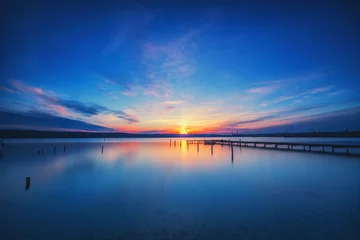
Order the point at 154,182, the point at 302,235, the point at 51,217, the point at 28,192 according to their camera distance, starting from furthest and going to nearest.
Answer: the point at 154,182
the point at 28,192
the point at 51,217
the point at 302,235

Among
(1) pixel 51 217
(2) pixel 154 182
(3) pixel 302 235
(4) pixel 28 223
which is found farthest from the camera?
(2) pixel 154 182

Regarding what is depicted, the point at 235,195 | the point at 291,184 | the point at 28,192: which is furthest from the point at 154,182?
the point at 291,184

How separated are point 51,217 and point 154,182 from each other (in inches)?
330

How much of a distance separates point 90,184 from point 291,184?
17.0m

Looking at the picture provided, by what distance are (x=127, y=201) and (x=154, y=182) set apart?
5.06 meters

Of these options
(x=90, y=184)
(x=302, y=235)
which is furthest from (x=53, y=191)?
(x=302, y=235)

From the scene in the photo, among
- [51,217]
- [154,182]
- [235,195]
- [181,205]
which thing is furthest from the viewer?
[154,182]

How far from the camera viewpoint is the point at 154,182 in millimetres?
16547

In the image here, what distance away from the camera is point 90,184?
52.5 feet

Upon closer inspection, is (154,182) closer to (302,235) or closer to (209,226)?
(209,226)

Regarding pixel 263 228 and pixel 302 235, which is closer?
pixel 302 235

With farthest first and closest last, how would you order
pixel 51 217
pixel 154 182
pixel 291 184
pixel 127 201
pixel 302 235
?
pixel 154 182 < pixel 291 184 < pixel 127 201 < pixel 51 217 < pixel 302 235

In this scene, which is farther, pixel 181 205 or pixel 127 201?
pixel 127 201

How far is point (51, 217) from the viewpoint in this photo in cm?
930
